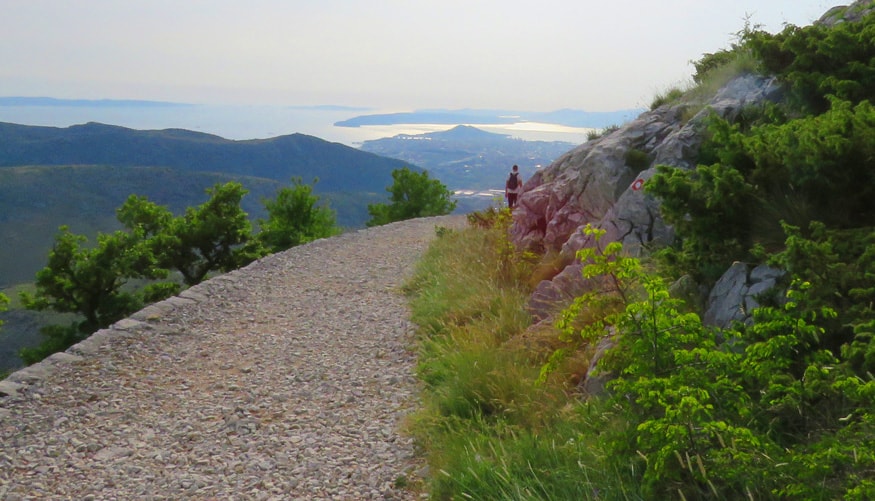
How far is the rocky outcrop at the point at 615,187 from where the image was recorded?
23.7 feet

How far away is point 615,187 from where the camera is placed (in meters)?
8.46

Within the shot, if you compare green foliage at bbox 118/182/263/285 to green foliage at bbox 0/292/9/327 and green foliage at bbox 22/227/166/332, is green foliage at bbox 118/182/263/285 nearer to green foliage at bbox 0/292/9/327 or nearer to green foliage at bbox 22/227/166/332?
green foliage at bbox 22/227/166/332

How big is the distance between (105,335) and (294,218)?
56.7ft

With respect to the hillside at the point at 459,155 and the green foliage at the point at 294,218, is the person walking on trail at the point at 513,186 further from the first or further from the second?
the hillside at the point at 459,155

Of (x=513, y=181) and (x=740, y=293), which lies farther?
(x=513, y=181)

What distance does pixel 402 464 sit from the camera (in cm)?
496

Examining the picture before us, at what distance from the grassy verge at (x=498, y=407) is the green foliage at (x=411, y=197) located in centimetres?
2316

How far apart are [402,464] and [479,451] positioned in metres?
0.86

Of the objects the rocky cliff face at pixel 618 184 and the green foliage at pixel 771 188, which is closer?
the green foliage at pixel 771 188

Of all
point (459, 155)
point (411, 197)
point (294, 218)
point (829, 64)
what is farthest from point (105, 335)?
point (459, 155)

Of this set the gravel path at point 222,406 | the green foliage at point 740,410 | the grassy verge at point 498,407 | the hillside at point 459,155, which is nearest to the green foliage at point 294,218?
the gravel path at point 222,406

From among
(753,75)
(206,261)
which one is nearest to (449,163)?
(206,261)

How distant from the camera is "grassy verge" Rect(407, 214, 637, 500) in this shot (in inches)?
147

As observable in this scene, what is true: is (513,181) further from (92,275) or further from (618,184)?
(92,275)
